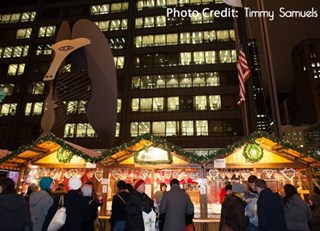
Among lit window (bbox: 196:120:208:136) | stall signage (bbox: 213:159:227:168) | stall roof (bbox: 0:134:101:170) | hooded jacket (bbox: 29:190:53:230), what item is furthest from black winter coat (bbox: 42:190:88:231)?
lit window (bbox: 196:120:208:136)

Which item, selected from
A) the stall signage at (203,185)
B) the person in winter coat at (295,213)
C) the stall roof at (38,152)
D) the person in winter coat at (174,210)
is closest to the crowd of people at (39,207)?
the person in winter coat at (174,210)

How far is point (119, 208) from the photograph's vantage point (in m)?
6.32

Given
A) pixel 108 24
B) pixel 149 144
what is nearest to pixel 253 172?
pixel 149 144

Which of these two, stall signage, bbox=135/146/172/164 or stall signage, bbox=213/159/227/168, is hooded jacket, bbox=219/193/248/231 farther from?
stall signage, bbox=135/146/172/164

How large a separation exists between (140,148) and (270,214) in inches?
263

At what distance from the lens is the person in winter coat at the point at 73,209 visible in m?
4.63

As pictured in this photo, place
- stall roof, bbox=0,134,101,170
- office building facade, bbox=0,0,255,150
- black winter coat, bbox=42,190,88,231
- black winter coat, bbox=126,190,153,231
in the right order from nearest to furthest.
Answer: black winter coat, bbox=42,190,88,231 → black winter coat, bbox=126,190,153,231 → stall roof, bbox=0,134,101,170 → office building facade, bbox=0,0,255,150

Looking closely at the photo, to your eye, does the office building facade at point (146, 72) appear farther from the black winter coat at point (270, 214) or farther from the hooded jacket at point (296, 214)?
the black winter coat at point (270, 214)

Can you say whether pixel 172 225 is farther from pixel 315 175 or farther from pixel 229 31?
pixel 229 31

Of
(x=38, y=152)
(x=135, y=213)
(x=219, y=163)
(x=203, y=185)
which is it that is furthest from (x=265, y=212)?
(x=38, y=152)

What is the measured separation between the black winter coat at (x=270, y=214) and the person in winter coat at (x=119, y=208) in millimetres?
2997

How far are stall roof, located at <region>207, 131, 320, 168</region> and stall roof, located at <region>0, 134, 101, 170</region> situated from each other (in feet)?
16.7

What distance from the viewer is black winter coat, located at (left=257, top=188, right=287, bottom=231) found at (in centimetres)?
507

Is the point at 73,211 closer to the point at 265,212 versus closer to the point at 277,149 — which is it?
the point at 265,212
